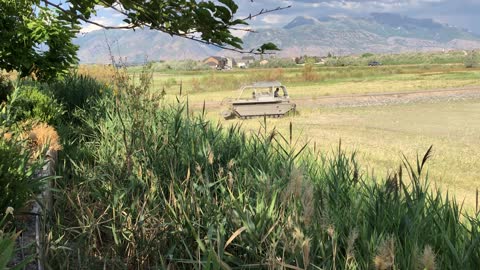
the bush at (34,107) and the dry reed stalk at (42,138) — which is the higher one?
the bush at (34,107)

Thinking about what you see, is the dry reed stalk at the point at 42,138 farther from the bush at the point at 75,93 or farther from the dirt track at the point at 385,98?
the dirt track at the point at 385,98

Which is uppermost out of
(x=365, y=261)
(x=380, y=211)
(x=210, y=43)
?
(x=210, y=43)

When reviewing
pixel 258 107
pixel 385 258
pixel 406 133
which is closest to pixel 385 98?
pixel 258 107

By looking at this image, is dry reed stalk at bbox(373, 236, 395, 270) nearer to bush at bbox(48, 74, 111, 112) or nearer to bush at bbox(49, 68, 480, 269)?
bush at bbox(49, 68, 480, 269)

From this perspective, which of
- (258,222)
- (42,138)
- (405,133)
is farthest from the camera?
(405,133)

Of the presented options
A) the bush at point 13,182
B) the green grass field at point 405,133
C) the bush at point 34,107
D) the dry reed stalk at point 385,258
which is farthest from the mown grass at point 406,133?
the dry reed stalk at point 385,258

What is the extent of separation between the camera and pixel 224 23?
2.33m

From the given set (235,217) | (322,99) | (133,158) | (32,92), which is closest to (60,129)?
(32,92)

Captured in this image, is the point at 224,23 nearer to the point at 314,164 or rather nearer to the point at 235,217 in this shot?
the point at 235,217

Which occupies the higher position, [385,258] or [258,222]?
[385,258]

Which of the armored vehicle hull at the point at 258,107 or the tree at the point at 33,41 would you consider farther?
the armored vehicle hull at the point at 258,107

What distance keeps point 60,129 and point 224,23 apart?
480 centimetres

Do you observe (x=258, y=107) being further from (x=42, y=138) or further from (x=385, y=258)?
(x=385, y=258)

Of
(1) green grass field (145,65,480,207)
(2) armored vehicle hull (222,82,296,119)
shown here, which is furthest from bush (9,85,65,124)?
(2) armored vehicle hull (222,82,296,119)
